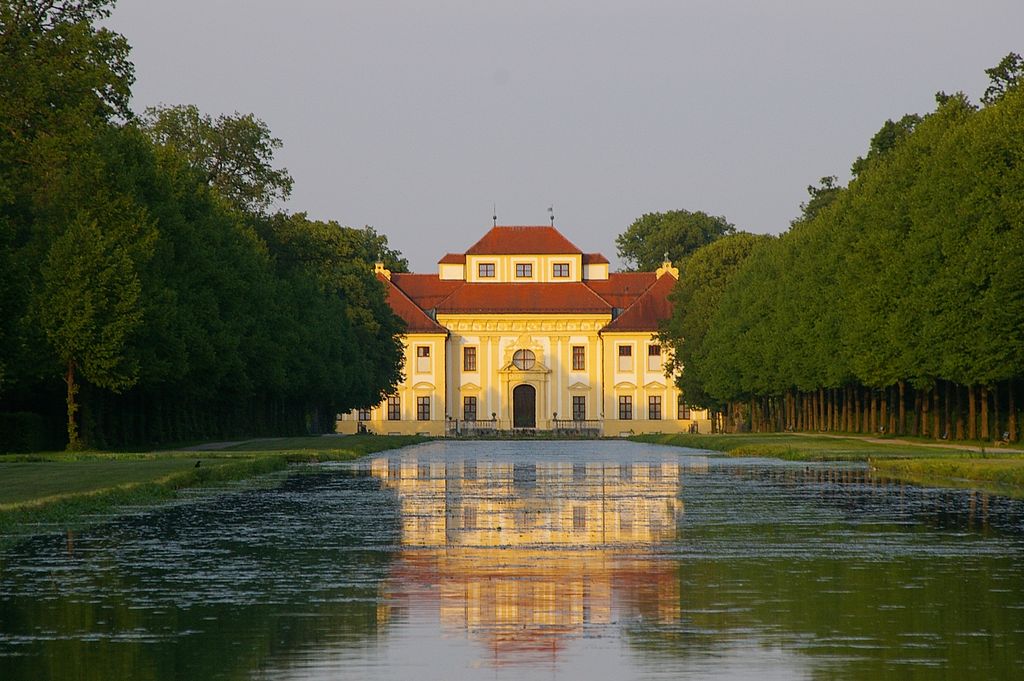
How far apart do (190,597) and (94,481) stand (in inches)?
737

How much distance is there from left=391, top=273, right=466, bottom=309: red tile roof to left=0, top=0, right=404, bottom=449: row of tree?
243ft

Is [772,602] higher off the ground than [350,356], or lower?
lower

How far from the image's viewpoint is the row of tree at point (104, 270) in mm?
57844

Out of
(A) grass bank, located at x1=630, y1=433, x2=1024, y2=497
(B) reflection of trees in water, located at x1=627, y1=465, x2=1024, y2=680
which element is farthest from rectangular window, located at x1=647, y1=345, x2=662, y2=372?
(B) reflection of trees in water, located at x1=627, y1=465, x2=1024, y2=680

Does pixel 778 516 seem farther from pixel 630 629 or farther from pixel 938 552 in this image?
pixel 630 629

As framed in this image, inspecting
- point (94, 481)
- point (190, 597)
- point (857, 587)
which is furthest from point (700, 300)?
point (190, 597)

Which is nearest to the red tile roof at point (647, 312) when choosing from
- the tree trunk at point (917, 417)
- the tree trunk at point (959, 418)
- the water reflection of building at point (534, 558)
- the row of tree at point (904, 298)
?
the row of tree at point (904, 298)

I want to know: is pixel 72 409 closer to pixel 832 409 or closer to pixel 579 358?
pixel 832 409

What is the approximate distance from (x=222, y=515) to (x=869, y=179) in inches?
2501

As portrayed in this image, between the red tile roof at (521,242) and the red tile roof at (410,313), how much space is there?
835cm

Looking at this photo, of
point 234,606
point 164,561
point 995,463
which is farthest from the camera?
point 995,463

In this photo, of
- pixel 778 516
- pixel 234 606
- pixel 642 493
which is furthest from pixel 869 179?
pixel 234 606

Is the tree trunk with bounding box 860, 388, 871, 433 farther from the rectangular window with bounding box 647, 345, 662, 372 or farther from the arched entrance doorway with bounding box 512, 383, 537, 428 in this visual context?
the arched entrance doorway with bounding box 512, 383, 537, 428

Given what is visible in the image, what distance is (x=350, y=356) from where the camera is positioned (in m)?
108
